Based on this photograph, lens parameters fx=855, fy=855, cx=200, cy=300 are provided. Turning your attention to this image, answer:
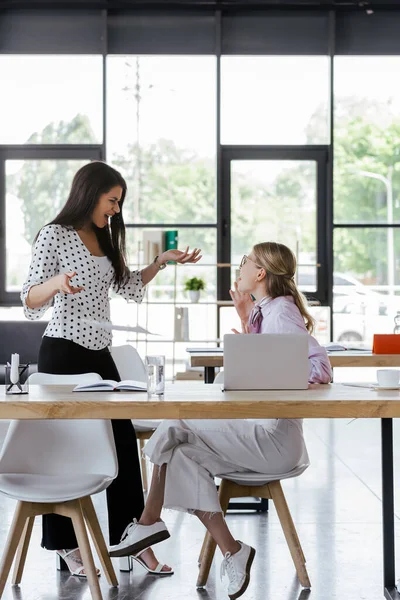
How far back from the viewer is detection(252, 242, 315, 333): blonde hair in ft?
10.2

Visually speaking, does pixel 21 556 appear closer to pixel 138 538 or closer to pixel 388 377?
pixel 138 538

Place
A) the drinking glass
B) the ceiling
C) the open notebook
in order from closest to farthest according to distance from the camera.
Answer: the drinking glass → the open notebook → the ceiling

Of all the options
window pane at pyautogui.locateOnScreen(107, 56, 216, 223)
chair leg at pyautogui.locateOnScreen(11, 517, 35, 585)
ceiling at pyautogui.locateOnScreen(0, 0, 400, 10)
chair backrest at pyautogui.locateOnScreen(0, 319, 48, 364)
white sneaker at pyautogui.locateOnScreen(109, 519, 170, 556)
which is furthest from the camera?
window pane at pyautogui.locateOnScreen(107, 56, 216, 223)

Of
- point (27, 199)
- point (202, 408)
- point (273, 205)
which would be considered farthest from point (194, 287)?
point (202, 408)

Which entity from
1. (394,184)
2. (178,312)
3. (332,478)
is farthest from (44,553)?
(394,184)

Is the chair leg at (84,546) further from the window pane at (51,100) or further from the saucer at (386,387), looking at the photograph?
the window pane at (51,100)

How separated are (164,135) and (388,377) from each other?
19.4 ft

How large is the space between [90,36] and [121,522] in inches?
241

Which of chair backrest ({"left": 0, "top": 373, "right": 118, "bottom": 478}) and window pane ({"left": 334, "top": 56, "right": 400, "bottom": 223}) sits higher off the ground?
window pane ({"left": 334, "top": 56, "right": 400, "bottom": 223})

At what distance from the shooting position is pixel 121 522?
317cm

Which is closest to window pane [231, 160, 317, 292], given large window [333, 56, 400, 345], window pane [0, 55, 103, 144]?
large window [333, 56, 400, 345]

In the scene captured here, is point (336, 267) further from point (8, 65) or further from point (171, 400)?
point (171, 400)

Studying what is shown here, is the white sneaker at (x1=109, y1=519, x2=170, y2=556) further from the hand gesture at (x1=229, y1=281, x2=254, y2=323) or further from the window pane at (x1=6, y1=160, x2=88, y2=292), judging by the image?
the window pane at (x1=6, y1=160, x2=88, y2=292)

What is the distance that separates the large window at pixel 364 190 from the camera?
325 inches
